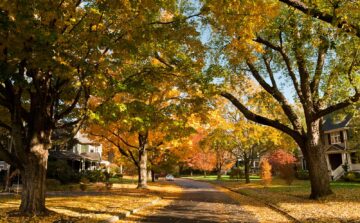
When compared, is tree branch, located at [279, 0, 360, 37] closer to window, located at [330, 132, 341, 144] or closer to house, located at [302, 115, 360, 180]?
house, located at [302, 115, 360, 180]

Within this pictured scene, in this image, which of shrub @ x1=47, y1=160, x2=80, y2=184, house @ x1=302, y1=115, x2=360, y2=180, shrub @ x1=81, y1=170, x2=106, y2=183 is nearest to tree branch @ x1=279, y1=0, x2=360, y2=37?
shrub @ x1=47, y1=160, x2=80, y2=184

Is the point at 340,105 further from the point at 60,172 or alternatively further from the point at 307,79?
the point at 60,172

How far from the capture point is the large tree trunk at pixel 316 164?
1892cm

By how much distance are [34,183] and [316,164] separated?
45.7 ft

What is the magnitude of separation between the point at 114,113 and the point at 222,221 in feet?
16.6

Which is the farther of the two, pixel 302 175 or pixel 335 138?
pixel 335 138

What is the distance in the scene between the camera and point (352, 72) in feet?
58.0

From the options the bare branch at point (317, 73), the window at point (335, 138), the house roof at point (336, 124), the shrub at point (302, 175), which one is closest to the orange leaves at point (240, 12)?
the bare branch at point (317, 73)

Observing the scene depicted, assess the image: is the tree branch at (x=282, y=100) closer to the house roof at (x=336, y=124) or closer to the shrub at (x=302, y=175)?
the house roof at (x=336, y=124)

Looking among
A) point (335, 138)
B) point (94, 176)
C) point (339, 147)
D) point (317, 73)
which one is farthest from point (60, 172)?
point (335, 138)

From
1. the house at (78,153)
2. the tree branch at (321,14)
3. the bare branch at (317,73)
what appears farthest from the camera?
the house at (78,153)

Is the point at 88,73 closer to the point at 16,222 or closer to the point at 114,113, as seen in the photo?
the point at 114,113

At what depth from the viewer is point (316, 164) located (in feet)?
63.1

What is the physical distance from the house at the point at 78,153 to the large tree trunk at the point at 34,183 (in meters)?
17.5
